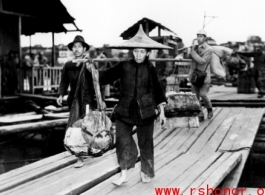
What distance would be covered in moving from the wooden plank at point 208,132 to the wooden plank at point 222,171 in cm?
74

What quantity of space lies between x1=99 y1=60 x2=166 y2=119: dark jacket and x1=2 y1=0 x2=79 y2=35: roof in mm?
10287

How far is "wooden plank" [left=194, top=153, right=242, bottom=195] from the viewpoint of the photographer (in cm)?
502

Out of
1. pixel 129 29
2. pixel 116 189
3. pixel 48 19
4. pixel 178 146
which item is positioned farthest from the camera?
pixel 129 29

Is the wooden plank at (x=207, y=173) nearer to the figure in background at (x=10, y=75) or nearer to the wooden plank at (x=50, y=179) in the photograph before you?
the wooden plank at (x=50, y=179)

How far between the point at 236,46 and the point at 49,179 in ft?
113

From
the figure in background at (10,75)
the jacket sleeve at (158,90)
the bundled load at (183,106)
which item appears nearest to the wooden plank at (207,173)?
the jacket sleeve at (158,90)

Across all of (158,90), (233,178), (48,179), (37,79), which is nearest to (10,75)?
(37,79)

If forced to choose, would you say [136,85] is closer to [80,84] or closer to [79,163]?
[80,84]

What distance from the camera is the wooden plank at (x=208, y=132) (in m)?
7.30

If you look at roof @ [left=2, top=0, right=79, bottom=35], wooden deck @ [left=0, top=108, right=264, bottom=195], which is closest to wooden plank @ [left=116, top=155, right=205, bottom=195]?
wooden deck @ [left=0, top=108, right=264, bottom=195]

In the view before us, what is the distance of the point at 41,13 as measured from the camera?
1581 centimetres

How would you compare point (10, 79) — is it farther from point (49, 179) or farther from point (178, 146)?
point (49, 179)

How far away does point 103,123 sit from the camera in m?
5.09

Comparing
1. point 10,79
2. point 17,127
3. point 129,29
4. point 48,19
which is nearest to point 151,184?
point 17,127
